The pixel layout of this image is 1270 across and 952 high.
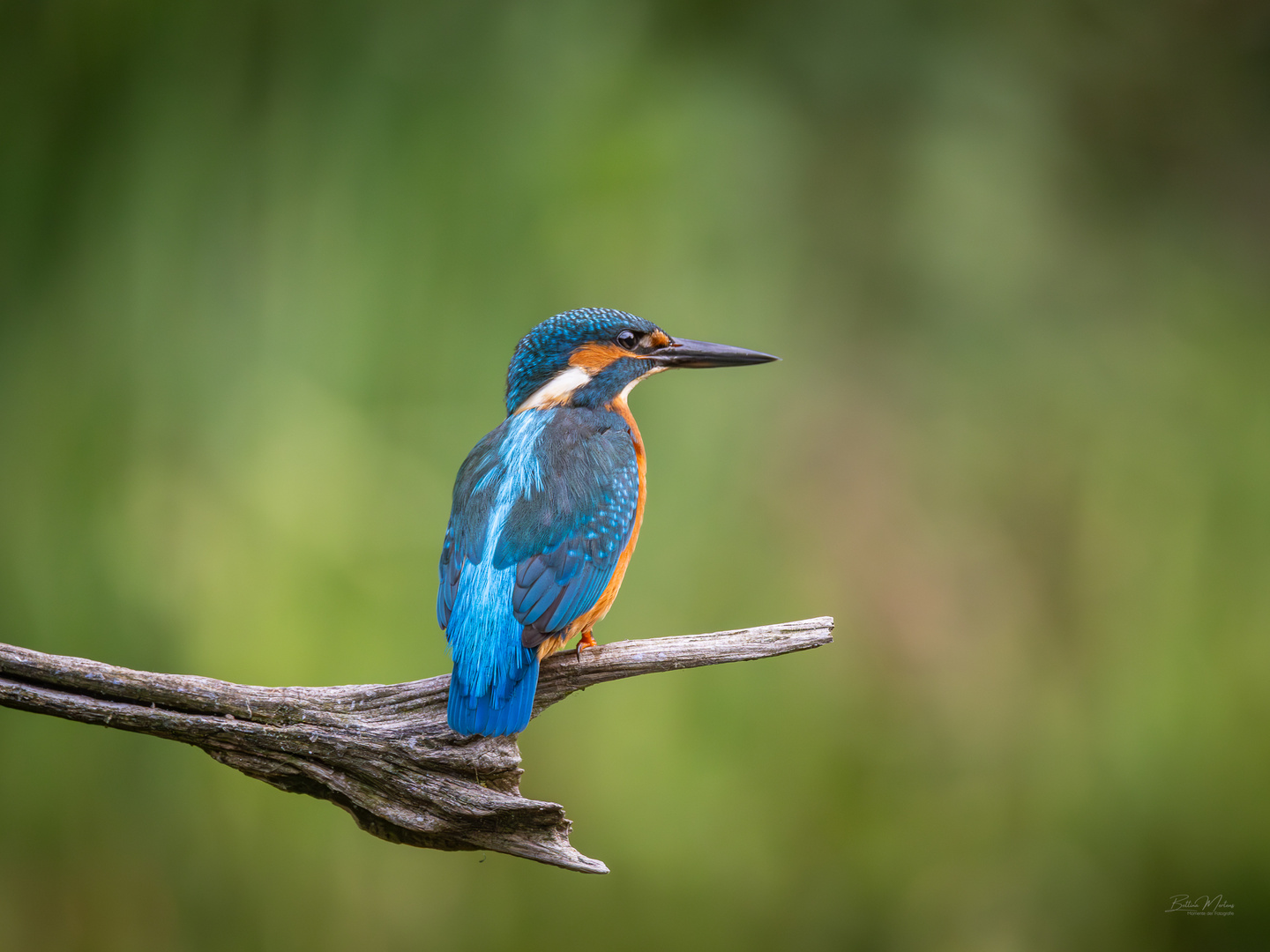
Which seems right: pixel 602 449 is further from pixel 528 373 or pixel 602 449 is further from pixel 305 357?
pixel 305 357

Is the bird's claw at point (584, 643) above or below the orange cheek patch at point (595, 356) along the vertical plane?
below

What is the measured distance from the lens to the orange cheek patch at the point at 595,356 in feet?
5.58

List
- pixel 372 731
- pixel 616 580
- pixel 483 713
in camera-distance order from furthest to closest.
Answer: pixel 616 580 < pixel 372 731 < pixel 483 713

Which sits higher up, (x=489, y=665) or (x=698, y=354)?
(x=698, y=354)

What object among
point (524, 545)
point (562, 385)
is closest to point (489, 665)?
point (524, 545)

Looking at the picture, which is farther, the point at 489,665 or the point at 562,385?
the point at 562,385

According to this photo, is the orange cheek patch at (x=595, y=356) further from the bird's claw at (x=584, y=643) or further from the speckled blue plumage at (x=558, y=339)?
the bird's claw at (x=584, y=643)

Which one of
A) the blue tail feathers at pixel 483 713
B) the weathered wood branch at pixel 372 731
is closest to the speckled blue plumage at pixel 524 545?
the blue tail feathers at pixel 483 713

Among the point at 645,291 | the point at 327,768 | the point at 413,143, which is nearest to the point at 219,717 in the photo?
the point at 327,768

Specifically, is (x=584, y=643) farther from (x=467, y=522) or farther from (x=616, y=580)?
(x=467, y=522)

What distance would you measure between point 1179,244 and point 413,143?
99.6 inches

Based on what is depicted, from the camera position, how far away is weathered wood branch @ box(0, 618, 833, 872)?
4.14 feet

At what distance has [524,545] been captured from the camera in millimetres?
1411

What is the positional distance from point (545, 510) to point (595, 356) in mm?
376
